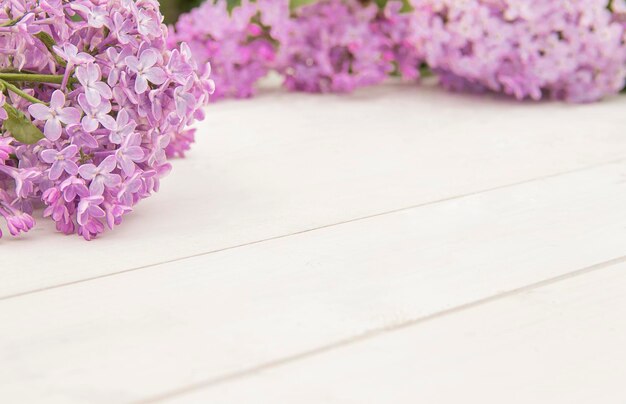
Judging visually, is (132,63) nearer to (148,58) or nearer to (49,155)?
(148,58)

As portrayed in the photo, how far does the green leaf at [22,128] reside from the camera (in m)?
0.83

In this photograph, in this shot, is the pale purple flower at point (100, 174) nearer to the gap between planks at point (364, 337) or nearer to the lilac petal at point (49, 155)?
the lilac petal at point (49, 155)

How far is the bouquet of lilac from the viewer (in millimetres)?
830

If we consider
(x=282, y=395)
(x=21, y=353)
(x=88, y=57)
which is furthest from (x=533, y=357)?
(x=88, y=57)

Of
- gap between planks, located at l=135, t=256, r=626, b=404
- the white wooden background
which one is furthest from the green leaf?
gap between planks, located at l=135, t=256, r=626, b=404

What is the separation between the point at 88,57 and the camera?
2.72ft

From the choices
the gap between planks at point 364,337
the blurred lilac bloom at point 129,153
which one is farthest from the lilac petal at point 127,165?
the gap between planks at point 364,337

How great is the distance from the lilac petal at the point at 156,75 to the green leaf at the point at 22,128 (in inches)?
4.5

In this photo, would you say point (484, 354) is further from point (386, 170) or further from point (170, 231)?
point (386, 170)

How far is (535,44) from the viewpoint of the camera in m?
1.53

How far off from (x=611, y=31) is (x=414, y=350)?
107 centimetres

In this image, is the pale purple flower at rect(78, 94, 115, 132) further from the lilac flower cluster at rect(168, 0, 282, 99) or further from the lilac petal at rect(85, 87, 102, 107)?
the lilac flower cluster at rect(168, 0, 282, 99)

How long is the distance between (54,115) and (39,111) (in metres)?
0.01

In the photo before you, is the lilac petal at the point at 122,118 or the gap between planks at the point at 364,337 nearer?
the gap between planks at the point at 364,337
